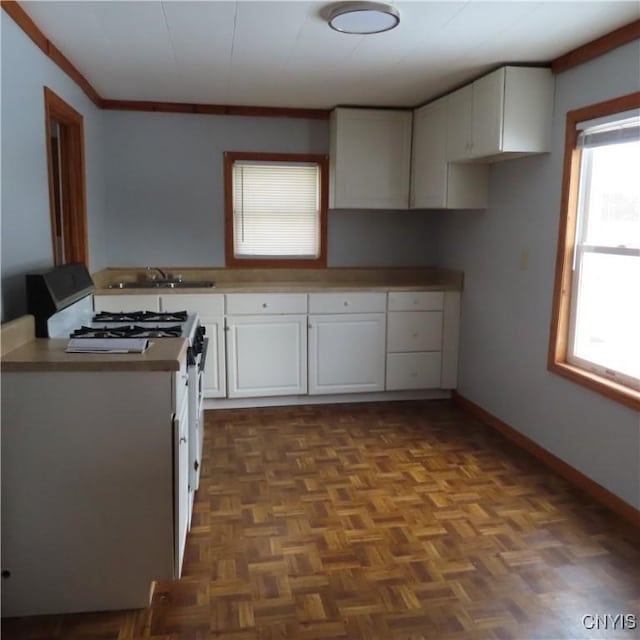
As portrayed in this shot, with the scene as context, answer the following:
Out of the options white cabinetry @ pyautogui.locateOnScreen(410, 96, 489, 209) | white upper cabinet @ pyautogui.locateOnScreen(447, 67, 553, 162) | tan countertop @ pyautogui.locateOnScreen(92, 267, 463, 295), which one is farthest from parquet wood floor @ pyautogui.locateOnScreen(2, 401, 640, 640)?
white upper cabinet @ pyautogui.locateOnScreen(447, 67, 553, 162)

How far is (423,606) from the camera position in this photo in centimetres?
207

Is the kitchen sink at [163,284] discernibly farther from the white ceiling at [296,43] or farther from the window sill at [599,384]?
the window sill at [599,384]

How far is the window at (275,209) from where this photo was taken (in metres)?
4.52

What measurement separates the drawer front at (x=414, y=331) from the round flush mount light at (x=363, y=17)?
7.23 ft

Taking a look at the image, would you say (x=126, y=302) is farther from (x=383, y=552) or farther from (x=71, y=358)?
(x=383, y=552)

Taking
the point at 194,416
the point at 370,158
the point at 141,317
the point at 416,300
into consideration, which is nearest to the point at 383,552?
the point at 194,416

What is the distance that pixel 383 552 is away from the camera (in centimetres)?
241

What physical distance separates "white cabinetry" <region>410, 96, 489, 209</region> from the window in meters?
0.88

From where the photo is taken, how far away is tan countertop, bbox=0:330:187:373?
1913 mm

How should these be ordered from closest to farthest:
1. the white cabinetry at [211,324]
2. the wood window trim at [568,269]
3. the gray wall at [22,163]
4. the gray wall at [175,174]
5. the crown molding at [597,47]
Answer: the gray wall at [22,163]
the crown molding at [597,47]
the wood window trim at [568,269]
the white cabinetry at [211,324]
the gray wall at [175,174]

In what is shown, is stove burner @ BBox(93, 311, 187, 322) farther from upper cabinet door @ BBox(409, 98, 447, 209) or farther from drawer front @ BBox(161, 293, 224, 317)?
upper cabinet door @ BBox(409, 98, 447, 209)

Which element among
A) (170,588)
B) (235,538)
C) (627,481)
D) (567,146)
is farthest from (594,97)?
(170,588)

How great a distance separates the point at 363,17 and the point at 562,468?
95.5 inches

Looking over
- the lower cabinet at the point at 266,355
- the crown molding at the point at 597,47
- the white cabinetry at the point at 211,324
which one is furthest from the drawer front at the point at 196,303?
the crown molding at the point at 597,47
